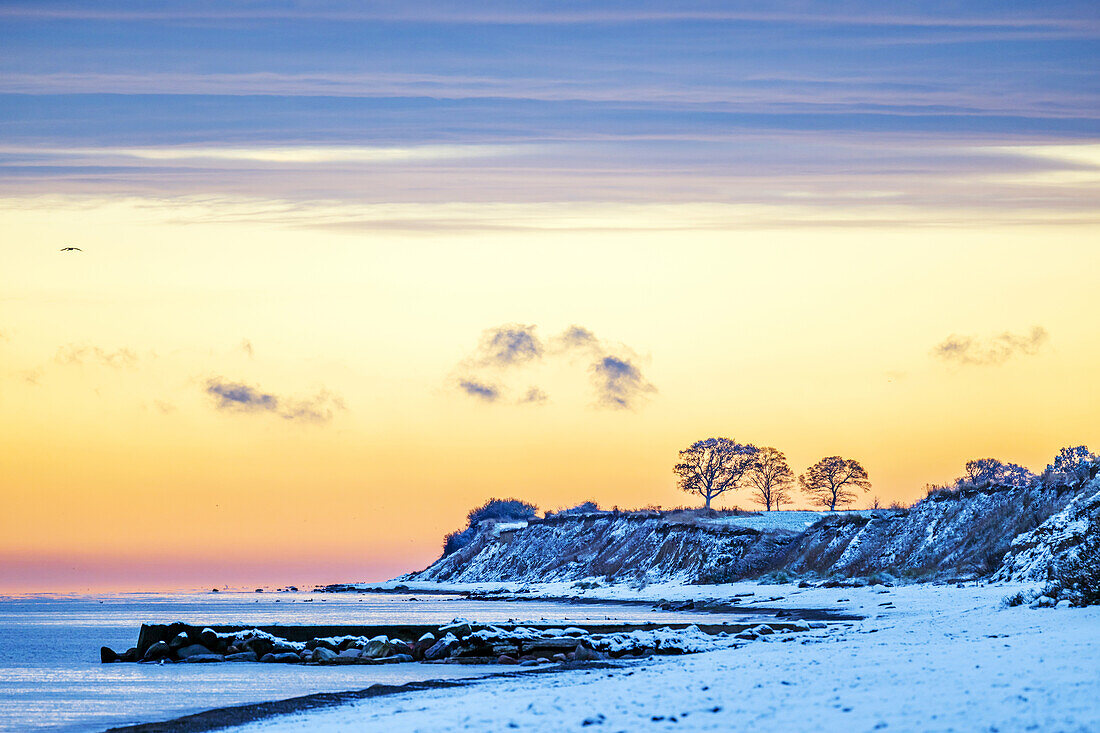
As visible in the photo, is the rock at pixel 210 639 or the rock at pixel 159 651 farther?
the rock at pixel 210 639

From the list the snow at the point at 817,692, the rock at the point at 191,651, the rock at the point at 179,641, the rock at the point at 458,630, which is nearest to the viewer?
the snow at the point at 817,692

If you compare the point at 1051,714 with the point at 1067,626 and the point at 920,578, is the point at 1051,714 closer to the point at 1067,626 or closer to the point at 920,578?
the point at 1067,626

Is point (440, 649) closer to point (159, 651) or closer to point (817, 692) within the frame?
point (159, 651)

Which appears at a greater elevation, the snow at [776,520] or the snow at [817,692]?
the snow at [776,520]

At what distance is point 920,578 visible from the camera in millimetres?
55438

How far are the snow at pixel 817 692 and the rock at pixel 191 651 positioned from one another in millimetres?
13804

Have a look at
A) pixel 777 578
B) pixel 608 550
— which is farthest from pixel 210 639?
pixel 608 550

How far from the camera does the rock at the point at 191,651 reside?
3506 cm

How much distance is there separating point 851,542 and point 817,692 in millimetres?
54631

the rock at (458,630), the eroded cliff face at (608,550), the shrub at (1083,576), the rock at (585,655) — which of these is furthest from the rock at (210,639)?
the eroded cliff face at (608,550)

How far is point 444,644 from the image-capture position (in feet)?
109

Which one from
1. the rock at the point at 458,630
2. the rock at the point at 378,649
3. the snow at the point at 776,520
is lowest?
the rock at the point at 378,649

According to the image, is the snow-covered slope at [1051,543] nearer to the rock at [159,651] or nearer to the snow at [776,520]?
the rock at [159,651]

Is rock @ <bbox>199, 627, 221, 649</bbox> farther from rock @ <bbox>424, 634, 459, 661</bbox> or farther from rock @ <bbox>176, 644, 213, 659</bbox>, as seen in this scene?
rock @ <bbox>424, 634, 459, 661</bbox>
